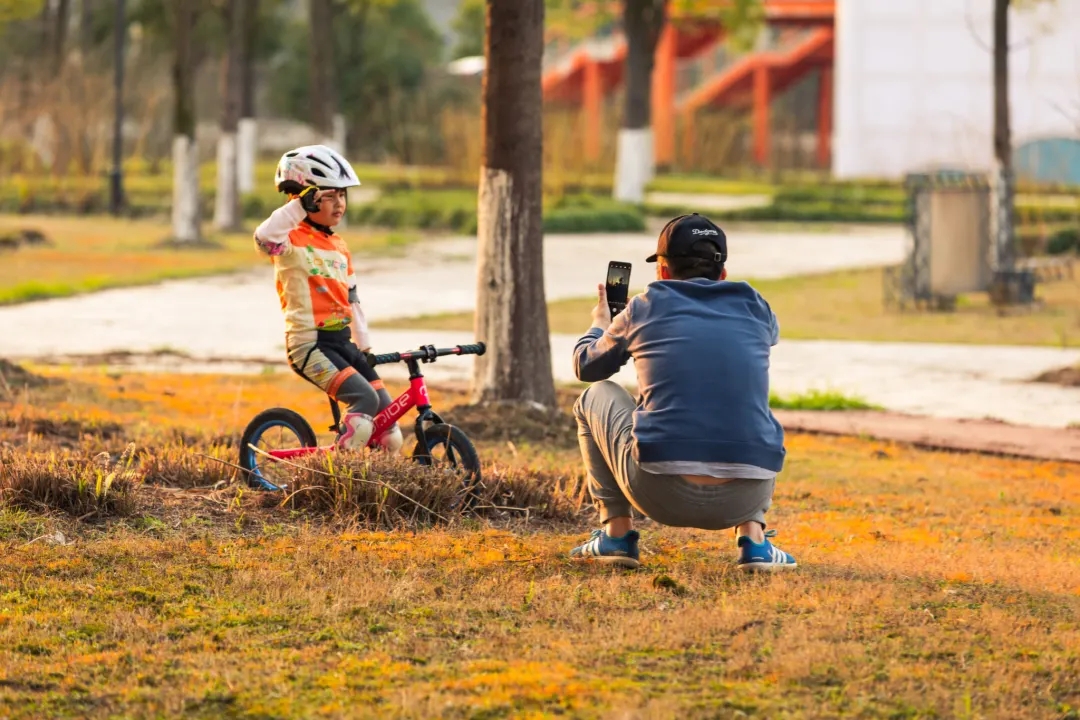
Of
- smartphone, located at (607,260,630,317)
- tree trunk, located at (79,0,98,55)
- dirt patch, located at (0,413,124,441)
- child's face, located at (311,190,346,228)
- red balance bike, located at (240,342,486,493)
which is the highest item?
tree trunk, located at (79,0,98,55)

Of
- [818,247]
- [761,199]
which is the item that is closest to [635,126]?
[761,199]

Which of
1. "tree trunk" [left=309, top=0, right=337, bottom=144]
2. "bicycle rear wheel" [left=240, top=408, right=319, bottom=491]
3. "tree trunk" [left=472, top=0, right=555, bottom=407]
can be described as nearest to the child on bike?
"bicycle rear wheel" [left=240, top=408, right=319, bottom=491]

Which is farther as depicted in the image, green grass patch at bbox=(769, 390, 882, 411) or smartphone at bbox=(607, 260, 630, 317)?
green grass patch at bbox=(769, 390, 882, 411)

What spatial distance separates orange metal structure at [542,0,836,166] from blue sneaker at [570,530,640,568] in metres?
37.4

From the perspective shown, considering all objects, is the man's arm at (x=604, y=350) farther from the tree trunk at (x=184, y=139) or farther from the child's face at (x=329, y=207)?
the tree trunk at (x=184, y=139)

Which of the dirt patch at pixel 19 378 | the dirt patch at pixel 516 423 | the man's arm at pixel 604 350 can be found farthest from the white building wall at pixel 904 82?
the man's arm at pixel 604 350

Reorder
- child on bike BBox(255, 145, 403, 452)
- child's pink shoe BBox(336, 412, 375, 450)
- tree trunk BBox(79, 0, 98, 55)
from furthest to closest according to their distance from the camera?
1. tree trunk BBox(79, 0, 98, 55)
2. child's pink shoe BBox(336, 412, 375, 450)
3. child on bike BBox(255, 145, 403, 452)

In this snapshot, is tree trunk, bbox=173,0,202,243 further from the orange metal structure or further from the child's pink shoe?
the child's pink shoe

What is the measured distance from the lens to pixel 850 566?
634 cm

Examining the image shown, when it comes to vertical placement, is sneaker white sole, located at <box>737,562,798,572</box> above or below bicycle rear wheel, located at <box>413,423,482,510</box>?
below

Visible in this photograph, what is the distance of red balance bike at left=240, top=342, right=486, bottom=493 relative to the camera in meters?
7.11

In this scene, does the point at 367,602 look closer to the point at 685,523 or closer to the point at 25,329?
the point at 685,523

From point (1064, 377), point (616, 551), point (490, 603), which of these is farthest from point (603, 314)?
point (1064, 377)

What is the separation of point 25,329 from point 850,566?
35.9ft
